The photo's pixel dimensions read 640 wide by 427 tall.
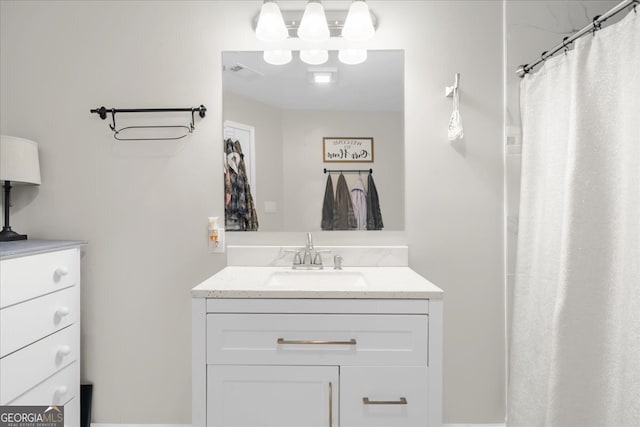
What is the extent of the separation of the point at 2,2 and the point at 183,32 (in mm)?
926

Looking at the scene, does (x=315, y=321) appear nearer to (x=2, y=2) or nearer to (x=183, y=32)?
(x=183, y=32)

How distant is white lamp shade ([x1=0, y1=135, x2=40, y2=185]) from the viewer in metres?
1.70

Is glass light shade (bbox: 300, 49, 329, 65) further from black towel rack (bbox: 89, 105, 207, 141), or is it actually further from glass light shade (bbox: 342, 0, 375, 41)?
black towel rack (bbox: 89, 105, 207, 141)

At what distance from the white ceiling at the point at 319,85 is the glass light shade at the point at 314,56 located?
21 mm

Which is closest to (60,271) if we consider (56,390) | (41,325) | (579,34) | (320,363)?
(41,325)

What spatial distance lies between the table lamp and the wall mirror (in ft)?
2.93

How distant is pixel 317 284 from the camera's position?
1.56 meters

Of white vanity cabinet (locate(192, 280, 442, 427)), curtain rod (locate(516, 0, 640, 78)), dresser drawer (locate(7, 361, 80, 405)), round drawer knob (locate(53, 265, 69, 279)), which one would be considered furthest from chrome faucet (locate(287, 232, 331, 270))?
curtain rod (locate(516, 0, 640, 78))

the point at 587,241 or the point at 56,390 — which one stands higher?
the point at 587,241

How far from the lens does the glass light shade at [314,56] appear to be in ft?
6.26

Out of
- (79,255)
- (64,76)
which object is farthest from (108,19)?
(79,255)

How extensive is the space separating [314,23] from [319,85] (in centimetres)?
29

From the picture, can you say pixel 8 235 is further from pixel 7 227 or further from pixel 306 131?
pixel 306 131

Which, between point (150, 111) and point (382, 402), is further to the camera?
point (150, 111)
